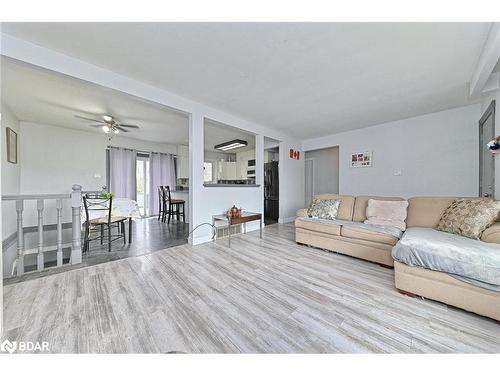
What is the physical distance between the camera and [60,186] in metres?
4.64

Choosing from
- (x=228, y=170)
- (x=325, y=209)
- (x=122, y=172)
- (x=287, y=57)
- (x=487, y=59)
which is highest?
(x=287, y=57)

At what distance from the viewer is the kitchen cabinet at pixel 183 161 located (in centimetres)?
652

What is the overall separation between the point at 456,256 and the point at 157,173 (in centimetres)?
674

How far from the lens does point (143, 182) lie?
6.03 meters

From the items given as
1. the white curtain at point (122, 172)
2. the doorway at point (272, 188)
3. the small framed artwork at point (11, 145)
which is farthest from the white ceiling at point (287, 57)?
the white curtain at point (122, 172)

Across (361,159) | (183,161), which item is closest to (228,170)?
(183,161)

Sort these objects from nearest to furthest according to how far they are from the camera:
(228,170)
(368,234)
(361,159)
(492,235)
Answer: (492,235) → (368,234) → (361,159) → (228,170)

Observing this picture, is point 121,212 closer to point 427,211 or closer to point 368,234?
point 368,234

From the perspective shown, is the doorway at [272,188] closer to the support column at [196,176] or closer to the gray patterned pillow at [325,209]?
the gray patterned pillow at [325,209]

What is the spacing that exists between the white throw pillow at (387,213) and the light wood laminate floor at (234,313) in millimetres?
726

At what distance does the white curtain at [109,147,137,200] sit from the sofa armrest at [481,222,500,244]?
693 cm

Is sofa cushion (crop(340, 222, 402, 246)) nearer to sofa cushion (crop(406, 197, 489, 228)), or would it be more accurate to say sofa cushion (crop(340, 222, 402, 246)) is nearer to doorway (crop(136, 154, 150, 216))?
sofa cushion (crop(406, 197, 489, 228))

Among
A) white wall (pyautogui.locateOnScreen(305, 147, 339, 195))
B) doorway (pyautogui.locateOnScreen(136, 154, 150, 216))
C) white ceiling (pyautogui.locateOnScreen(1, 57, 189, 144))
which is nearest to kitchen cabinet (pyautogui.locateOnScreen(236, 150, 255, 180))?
white wall (pyautogui.locateOnScreen(305, 147, 339, 195))

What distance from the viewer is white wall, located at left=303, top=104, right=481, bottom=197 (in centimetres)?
339
